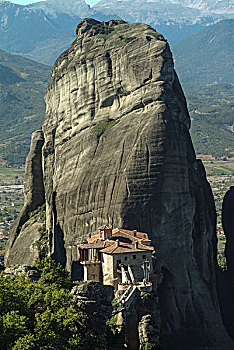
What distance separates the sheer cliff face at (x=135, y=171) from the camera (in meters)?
83.1

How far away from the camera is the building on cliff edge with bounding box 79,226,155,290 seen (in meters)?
70.1

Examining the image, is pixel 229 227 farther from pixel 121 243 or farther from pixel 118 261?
pixel 118 261

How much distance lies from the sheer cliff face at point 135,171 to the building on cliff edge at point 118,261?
5984 mm

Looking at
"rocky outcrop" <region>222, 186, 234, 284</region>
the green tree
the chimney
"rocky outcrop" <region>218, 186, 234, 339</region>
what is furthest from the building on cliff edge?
"rocky outcrop" <region>222, 186, 234, 284</region>

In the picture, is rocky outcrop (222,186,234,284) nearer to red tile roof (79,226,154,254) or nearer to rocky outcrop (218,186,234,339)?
rocky outcrop (218,186,234,339)

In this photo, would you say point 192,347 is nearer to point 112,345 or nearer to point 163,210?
point 163,210

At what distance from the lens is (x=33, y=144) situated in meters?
117

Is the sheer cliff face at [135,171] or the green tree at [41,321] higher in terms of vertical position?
the sheer cliff face at [135,171]

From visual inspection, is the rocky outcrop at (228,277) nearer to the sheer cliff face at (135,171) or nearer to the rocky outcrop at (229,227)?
the rocky outcrop at (229,227)

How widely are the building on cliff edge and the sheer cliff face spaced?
5984mm

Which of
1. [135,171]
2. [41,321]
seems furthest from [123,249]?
[41,321]

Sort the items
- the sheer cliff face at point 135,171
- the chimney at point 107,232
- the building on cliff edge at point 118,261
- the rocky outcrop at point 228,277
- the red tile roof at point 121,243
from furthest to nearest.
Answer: the rocky outcrop at point 228,277 < the sheer cliff face at point 135,171 < the chimney at point 107,232 < the red tile roof at point 121,243 < the building on cliff edge at point 118,261

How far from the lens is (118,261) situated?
233ft

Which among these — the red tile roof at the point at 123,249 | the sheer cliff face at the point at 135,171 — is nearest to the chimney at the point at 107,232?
the red tile roof at the point at 123,249
